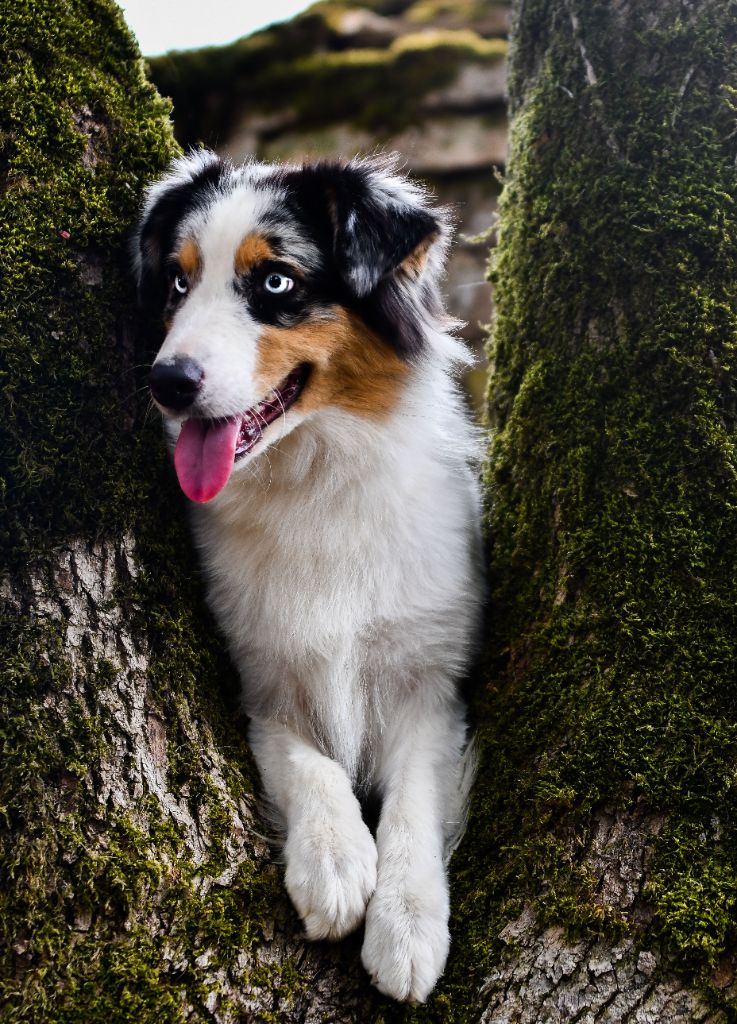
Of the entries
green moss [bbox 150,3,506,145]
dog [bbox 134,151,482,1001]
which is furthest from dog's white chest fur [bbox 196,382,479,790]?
green moss [bbox 150,3,506,145]

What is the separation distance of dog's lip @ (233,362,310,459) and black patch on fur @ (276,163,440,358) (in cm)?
26

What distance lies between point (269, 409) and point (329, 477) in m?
0.33

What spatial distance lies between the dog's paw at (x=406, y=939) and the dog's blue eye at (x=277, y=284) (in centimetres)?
158

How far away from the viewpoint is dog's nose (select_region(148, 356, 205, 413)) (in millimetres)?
2162

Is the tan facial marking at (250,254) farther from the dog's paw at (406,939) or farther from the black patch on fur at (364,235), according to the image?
the dog's paw at (406,939)

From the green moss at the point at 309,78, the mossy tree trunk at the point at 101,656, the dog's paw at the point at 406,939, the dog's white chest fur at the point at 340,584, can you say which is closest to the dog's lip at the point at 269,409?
the dog's white chest fur at the point at 340,584

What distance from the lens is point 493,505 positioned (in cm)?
294

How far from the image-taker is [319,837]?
7.07ft

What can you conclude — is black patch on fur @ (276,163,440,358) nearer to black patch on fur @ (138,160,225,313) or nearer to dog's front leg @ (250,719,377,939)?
black patch on fur @ (138,160,225,313)

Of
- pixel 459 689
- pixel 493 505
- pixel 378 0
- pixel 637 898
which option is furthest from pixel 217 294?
pixel 378 0

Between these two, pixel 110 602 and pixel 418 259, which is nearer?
pixel 110 602

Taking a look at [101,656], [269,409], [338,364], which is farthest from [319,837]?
[338,364]

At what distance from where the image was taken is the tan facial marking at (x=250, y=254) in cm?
248

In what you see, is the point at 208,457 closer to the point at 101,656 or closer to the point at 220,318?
the point at 220,318
